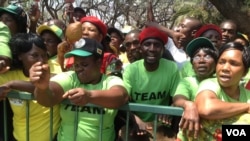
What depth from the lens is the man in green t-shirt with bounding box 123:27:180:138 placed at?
3.88 m

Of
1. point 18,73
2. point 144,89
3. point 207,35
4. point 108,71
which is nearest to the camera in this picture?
point 18,73

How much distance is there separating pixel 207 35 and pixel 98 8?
68.5 ft

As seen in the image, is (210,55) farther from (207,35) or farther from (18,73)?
(18,73)

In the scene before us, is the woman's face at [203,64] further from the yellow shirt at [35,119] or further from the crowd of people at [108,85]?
the yellow shirt at [35,119]

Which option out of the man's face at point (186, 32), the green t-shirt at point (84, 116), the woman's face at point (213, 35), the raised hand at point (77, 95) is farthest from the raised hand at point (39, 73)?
the man's face at point (186, 32)

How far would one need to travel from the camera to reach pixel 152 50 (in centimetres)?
403

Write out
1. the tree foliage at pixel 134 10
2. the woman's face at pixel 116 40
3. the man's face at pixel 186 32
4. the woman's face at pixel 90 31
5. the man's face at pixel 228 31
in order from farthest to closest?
the tree foliage at pixel 134 10 < the woman's face at pixel 116 40 < the man's face at pixel 228 31 < the man's face at pixel 186 32 < the woman's face at pixel 90 31

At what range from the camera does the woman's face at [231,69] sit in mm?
3014

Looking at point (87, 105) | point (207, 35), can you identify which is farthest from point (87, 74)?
point (207, 35)

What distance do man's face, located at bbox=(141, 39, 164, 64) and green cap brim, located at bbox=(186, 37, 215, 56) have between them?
363 millimetres

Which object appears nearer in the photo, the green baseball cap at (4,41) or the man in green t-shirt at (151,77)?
the green baseball cap at (4,41)

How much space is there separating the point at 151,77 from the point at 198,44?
1.86ft

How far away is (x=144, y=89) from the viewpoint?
3.92 meters

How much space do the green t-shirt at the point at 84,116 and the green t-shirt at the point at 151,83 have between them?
1.57 ft
